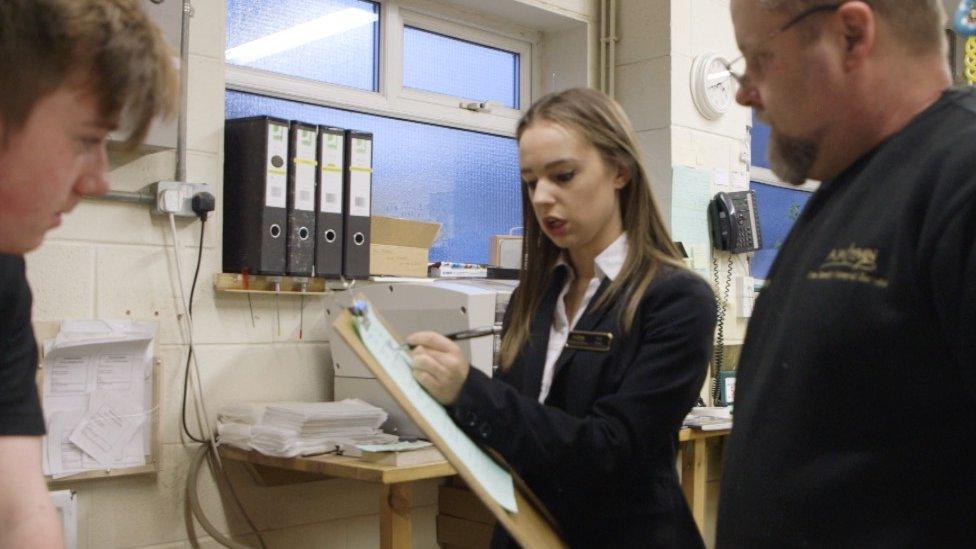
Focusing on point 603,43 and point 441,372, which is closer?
point 441,372

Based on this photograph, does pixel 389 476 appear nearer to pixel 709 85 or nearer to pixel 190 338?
pixel 190 338

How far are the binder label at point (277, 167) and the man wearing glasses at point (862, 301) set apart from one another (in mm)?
1758

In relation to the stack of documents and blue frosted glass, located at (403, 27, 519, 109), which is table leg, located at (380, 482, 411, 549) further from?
blue frosted glass, located at (403, 27, 519, 109)

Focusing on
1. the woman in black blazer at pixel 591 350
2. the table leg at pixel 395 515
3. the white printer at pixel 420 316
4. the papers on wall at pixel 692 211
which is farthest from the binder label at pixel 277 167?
the papers on wall at pixel 692 211

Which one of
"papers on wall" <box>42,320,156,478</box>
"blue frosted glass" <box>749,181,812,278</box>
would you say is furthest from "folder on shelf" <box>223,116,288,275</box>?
"blue frosted glass" <box>749,181,812,278</box>

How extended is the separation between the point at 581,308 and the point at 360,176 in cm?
148

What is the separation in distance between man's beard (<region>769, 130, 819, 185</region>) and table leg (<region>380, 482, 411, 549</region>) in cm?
140

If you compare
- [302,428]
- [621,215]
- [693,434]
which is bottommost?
[693,434]

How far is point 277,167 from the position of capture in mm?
2635

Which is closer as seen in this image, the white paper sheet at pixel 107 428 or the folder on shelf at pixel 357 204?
the white paper sheet at pixel 107 428

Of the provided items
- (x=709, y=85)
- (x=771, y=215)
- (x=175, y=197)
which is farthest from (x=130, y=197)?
(x=771, y=215)

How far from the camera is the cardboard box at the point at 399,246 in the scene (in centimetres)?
297

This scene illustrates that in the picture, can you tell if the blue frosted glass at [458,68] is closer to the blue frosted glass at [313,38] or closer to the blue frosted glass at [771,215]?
the blue frosted glass at [313,38]

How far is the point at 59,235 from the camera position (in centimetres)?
234
